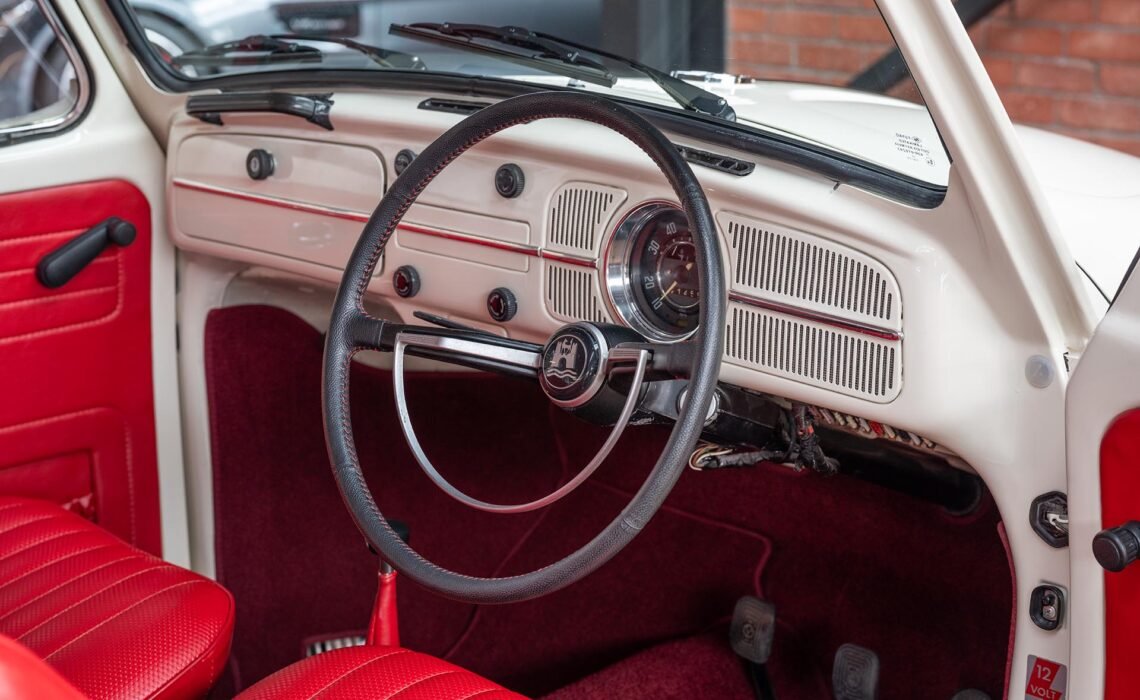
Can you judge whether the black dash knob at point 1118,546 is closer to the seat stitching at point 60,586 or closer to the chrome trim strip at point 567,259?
the chrome trim strip at point 567,259

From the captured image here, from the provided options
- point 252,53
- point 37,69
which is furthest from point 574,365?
point 37,69

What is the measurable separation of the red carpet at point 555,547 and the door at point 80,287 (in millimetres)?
138

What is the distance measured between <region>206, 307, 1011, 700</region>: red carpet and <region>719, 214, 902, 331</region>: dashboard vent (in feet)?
2.04

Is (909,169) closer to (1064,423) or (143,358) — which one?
(1064,423)

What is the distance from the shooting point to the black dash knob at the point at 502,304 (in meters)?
1.52

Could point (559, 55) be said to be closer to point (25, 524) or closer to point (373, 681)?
point (373, 681)

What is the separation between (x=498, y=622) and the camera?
82.4 inches

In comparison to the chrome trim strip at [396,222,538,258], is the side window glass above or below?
above

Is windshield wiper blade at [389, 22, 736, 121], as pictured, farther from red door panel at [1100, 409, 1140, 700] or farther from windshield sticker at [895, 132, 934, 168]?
red door panel at [1100, 409, 1140, 700]

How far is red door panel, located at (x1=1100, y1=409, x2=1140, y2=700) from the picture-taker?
1.04 meters

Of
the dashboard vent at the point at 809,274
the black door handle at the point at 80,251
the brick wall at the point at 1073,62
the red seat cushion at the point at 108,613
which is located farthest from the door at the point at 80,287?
the brick wall at the point at 1073,62

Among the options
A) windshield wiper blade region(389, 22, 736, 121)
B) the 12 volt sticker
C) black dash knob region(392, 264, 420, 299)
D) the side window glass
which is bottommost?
the 12 volt sticker

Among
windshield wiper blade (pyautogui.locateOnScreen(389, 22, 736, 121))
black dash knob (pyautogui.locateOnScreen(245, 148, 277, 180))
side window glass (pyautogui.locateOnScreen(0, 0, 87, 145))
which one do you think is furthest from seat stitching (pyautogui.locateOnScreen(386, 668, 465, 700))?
side window glass (pyautogui.locateOnScreen(0, 0, 87, 145))

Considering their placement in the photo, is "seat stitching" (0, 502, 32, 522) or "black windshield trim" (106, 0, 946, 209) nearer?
"black windshield trim" (106, 0, 946, 209)
